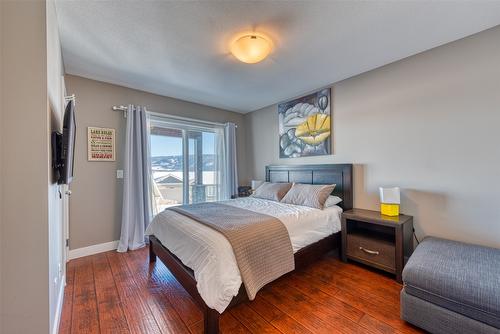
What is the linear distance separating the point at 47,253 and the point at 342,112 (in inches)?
135

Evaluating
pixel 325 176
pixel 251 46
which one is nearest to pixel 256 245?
pixel 251 46

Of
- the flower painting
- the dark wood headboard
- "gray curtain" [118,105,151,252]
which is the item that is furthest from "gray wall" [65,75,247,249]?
the dark wood headboard

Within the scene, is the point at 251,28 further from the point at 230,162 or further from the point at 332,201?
the point at 230,162

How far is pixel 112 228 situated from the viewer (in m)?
3.10

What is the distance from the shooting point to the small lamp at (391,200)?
7.75ft

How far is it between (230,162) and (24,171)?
333 centimetres

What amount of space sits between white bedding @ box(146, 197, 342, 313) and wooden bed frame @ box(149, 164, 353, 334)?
9 centimetres

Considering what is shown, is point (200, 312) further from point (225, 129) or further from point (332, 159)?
point (225, 129)

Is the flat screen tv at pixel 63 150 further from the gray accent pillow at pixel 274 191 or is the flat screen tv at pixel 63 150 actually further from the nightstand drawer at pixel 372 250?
the nightstand drawer at pixel 372 250

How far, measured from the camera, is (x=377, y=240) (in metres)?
2.37

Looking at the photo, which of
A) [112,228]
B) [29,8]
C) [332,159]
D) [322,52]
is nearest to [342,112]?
[332,159]

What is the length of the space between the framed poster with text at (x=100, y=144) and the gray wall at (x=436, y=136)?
3.46m

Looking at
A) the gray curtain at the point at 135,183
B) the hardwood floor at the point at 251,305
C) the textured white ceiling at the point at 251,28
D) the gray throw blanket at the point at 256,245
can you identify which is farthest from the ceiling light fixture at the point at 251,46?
the hardwood floor at the point at 251,305

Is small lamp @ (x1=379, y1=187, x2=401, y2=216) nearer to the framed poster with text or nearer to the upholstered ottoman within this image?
the upholstered ottoman
